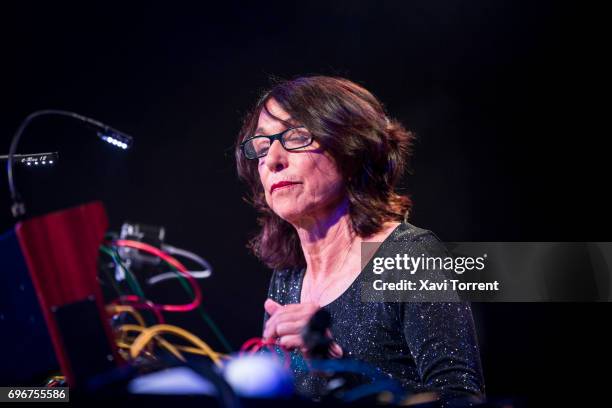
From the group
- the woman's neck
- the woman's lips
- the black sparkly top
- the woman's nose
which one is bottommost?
the black sparkly top

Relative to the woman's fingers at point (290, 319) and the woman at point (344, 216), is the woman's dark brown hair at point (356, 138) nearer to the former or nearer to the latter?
the woman at point (344, 216)

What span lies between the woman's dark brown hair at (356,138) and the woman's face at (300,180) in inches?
1.6

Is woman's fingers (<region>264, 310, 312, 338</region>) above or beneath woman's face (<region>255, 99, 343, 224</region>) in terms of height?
beneath

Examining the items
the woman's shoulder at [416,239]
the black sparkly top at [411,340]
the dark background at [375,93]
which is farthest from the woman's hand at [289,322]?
the dark background at [375,93]

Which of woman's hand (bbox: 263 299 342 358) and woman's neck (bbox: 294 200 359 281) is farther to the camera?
woman's neck (bbox: 294 200 359 281)

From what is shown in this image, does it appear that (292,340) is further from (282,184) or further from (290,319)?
(282,184)

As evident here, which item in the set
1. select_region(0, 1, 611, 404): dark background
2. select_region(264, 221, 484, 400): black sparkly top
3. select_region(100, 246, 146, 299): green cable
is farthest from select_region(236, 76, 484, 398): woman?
select_region(0, 1, 611, 404): dark background

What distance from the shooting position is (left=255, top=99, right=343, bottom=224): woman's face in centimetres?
174

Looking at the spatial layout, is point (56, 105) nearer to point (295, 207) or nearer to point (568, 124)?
point (295, 207)

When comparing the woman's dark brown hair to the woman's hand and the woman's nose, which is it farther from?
the woman's hand

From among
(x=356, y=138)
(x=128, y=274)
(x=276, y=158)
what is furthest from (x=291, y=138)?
(x=128, y=274)

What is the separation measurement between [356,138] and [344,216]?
24cm

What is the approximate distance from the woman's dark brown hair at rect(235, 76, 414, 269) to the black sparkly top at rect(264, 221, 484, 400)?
115 millimetres

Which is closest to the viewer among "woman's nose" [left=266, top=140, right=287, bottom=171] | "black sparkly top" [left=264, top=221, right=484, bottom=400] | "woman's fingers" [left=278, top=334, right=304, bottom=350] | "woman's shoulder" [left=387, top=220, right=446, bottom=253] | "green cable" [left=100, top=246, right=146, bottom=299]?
"woman's fingers" [left=278, top=334, right=304, bottom=350]
